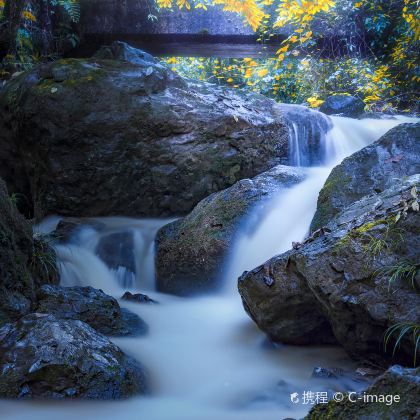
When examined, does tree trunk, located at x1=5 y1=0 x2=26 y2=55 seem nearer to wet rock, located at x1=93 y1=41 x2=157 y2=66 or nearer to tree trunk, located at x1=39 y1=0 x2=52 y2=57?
tree trunk, located at x1=39 y1=0 x2=52 y2=57

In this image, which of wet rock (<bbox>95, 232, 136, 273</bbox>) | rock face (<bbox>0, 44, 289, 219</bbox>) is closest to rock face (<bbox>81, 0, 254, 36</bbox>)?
rock face (<bbox>0, 44, 289, 219</bbox>)

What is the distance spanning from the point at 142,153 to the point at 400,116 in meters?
4.65

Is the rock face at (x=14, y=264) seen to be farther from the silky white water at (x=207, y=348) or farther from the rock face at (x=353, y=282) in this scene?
the rock face at (x=353, y=282)

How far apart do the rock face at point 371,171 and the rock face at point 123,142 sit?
77.1 inches

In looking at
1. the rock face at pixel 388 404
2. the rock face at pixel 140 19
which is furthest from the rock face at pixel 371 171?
the rock face at pixel 140 19

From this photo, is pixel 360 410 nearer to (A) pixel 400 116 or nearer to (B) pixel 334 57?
(A) pixel 400 116

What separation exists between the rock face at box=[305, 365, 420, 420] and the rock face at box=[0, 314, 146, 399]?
1.21 meters

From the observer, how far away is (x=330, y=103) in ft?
30.5

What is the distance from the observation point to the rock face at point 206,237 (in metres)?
4.67

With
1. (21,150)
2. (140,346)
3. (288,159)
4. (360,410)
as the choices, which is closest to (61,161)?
(21,150)

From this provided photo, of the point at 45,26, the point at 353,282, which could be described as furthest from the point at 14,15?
the point at 353,282

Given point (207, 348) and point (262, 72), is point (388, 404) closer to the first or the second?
point (207, 348)

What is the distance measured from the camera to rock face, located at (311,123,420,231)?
14.1 feet

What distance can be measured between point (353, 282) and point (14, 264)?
2.31 metres
